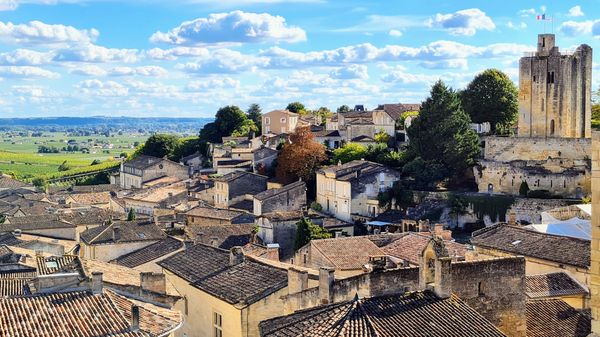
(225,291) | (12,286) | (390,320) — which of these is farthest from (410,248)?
(390,320)

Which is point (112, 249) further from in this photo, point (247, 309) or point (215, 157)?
point (215, 157)

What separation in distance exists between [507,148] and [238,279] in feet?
162

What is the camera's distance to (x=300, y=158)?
260 feet

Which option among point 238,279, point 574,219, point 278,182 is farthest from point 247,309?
point 278,182

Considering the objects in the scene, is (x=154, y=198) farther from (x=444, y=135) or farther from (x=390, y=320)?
(x=390, y=320)

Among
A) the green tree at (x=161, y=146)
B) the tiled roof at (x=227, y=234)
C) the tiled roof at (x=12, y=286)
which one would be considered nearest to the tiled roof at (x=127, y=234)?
the tiled roof at (x=227, y=234)

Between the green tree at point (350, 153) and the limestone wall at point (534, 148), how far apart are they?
1285 centimetres

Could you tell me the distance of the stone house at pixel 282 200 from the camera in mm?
67688

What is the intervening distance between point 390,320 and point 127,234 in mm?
29547

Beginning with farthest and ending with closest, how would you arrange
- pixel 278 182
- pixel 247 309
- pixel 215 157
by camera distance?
pixel 215 157 < pixel 278 182 < pixel 247 309

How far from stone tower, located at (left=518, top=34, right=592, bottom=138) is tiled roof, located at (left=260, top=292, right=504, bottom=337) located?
52912 millimetres

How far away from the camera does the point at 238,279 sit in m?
25.7

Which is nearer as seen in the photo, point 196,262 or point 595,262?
point 595,262

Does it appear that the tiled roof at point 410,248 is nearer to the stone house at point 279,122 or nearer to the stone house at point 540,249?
the stone house at point 540,249
